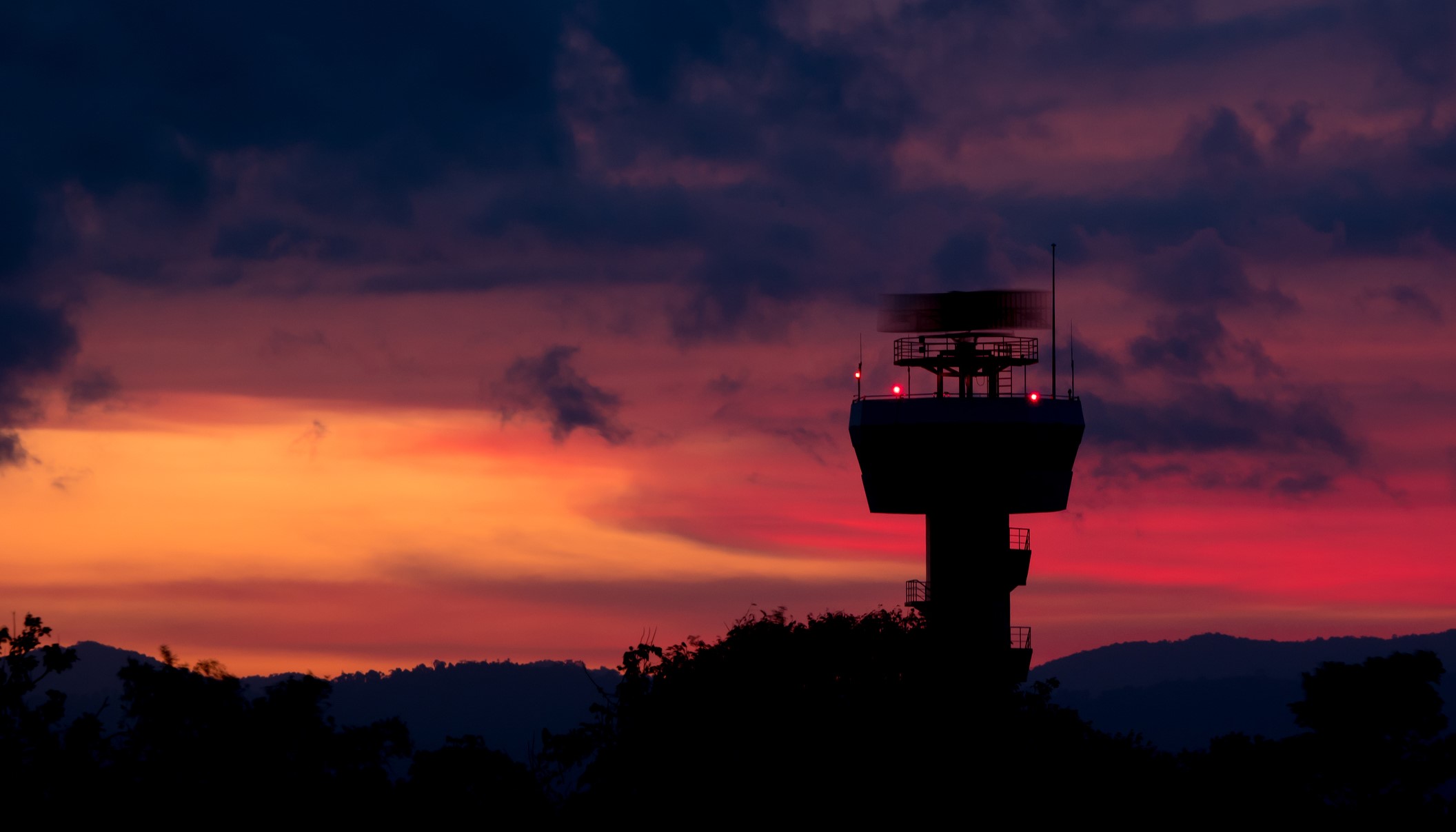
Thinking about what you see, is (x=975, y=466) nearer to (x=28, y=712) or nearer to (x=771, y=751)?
(x=771, y=751)

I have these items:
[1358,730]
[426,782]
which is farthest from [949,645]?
[426,782]

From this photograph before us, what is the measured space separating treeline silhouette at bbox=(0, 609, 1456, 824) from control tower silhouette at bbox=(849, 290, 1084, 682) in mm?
9257

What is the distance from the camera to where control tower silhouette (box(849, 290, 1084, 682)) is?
76625 millimetres

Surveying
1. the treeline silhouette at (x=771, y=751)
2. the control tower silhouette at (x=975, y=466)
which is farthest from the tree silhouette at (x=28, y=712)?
the control tower silhouette at (x=975, y=466)

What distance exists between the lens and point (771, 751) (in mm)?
51344

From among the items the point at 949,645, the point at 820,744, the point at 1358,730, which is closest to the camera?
the point at 820,744

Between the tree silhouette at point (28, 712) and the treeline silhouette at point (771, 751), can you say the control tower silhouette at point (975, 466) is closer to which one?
the treeline silhouette at point (771, 751)

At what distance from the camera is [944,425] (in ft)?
251

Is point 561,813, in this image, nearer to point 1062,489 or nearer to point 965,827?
point 965,827

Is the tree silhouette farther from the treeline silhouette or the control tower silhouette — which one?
the control tower silhouette

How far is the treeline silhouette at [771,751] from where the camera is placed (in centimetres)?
4078

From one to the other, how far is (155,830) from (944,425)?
45.5 m

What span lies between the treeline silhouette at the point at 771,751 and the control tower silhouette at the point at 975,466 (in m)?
9.26

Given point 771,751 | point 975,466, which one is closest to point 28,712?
point 771,751
